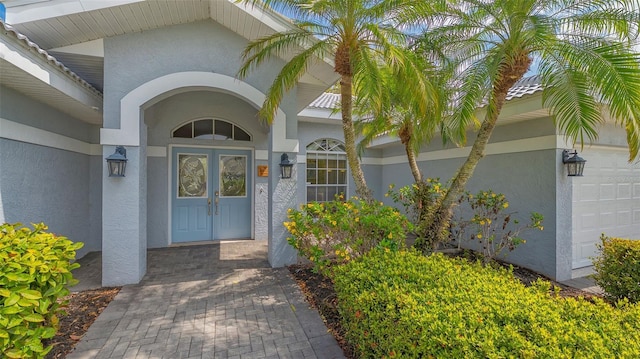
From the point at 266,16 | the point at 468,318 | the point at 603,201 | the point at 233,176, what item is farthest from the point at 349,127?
the point at 603,201

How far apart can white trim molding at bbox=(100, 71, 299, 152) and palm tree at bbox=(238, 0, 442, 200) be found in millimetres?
682

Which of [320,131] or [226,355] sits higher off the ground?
[320,131]

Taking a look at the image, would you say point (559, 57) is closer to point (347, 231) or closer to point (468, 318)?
point (347, 231)

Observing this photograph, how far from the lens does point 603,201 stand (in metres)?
7.13

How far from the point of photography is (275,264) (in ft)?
21.0

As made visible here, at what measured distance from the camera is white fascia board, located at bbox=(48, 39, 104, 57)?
536 cm

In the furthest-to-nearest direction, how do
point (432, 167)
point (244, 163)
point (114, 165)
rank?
point (432, 167) → point (244, 163) → point (114, 165)

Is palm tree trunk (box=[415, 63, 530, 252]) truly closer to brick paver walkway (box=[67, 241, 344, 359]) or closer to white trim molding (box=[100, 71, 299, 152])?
brick paver walkway (box=[67, 241, 344, 359])

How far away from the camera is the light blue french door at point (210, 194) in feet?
26.8

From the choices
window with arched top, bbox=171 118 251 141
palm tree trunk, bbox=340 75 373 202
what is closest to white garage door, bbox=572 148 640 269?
palm tree trunk, bbox=340 75 373 202

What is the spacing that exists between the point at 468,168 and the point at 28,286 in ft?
20.5

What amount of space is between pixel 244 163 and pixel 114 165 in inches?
154

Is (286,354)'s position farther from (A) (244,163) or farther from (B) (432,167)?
(B) (432,167)

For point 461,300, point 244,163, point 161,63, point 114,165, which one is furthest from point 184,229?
point 461,300
